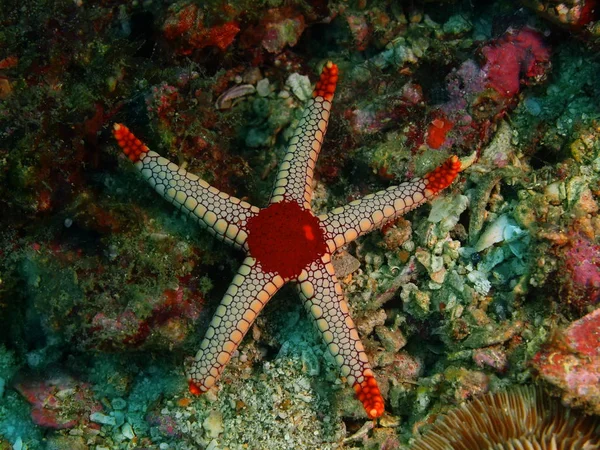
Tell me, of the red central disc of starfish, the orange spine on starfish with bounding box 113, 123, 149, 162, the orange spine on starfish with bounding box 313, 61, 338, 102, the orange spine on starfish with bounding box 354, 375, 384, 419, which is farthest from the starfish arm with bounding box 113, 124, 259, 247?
the orange spine on starfish with bounding box 354, 375, 384, 419

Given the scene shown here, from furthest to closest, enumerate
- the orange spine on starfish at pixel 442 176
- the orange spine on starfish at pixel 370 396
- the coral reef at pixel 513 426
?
the orange spine on starfish at pixel 442 176 → the orange spine on starfish at pixel 370 396 → the coral reef at pixel 513 426

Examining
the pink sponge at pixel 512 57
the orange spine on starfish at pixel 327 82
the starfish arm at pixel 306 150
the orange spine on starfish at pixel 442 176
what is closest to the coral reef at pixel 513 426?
the orange spine on starfish at pixel 442 176

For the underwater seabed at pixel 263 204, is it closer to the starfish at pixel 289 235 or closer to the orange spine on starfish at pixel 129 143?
the orange spine on starfish at pixel 129 143

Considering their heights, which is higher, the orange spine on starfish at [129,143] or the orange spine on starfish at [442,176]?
the orange spine on starfish at [442,176]

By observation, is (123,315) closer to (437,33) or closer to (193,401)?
(193,401)

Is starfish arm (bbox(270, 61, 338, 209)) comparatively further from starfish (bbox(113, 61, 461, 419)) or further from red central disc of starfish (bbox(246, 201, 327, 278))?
red central disc of starfish (bbox(246, 201, 327, 278))

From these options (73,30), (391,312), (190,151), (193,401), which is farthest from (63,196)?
(391,312)
